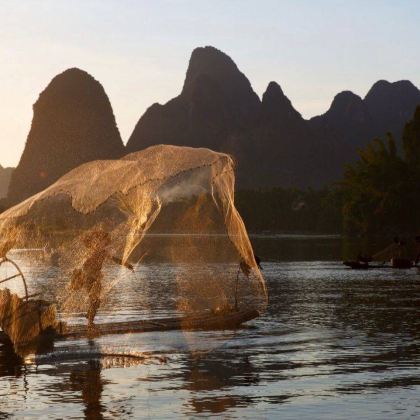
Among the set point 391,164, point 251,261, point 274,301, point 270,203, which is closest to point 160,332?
point 251,261

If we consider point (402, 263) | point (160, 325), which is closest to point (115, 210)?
point (160, 325)

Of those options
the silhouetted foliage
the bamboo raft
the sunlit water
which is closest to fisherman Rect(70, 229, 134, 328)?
the bamboo raft

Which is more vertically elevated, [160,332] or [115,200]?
[115,200]

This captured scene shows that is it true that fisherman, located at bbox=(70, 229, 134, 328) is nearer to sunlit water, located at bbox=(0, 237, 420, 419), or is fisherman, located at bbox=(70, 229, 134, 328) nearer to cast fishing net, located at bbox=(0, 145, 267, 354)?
cast fishing net, located at bbox=(0, 145, 267, 354)

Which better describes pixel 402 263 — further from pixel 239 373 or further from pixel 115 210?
pixel 239 373

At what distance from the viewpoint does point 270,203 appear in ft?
623

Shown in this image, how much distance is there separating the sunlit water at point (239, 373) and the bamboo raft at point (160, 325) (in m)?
0.26

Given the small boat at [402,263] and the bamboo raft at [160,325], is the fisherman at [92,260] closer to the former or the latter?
the bamboo raft at [160,325]

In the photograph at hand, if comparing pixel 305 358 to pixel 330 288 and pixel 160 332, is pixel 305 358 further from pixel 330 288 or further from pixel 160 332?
pixel 330 288

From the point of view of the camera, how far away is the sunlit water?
1590cm

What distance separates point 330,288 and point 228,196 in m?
24.6

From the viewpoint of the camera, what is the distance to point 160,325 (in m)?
25.8

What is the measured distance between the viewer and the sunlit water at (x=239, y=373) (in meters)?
15.9

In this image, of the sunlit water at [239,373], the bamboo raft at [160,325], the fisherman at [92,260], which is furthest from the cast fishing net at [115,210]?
the sunlit water at [239,373]
